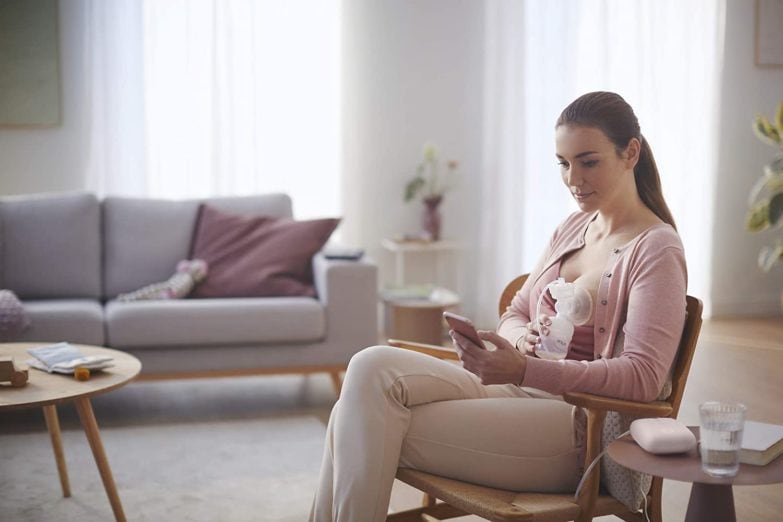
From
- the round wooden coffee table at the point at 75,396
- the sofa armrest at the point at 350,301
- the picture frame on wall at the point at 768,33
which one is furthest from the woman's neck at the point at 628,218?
the picture frame on wall at the point at 768,33

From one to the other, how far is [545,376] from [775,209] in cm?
413

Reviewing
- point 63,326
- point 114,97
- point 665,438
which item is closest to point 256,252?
point 63,326

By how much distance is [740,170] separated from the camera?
614cm

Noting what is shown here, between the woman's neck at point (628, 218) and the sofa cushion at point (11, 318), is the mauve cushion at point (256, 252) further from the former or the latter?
the woman's neck at point (628, 218)

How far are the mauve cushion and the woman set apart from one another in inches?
83.1

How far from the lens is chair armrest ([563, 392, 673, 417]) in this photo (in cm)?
186

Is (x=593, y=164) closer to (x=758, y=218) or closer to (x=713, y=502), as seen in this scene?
(x=713, y=502)

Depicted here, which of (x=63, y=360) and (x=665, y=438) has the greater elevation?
(x=665, y=438)

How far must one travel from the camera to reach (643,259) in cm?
198

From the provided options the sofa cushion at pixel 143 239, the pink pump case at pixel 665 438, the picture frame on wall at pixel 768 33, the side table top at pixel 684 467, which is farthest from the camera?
the picture frame on wall at pixel 768 33

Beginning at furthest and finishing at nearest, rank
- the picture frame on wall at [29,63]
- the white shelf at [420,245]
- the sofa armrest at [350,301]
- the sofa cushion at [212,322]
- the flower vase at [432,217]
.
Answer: the flower vase at [432,217] → the white shelf at [420,245] → the picture frame on wall at [29,63] → the sofa armrest at [350,301] → the sofa cushion at [212,322]

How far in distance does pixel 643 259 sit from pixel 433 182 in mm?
3662

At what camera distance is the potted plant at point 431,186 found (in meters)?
5.46

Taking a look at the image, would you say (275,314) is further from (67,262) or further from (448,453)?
(448,453)
